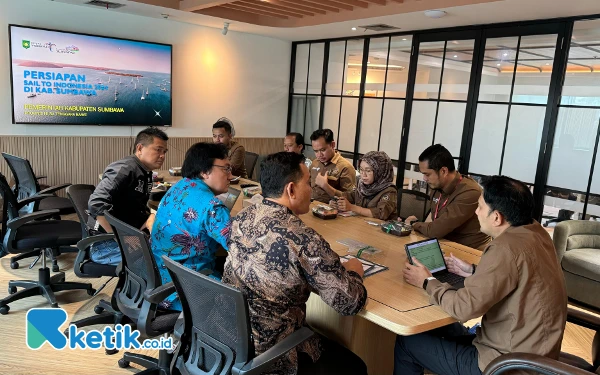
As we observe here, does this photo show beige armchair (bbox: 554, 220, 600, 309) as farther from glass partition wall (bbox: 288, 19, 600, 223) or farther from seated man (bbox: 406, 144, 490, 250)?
seated man (bbox: 406, 144, 490, 250)

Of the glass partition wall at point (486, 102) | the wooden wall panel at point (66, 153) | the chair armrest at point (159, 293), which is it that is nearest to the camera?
the chair armrest at point (159, 293)

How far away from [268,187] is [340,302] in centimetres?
50

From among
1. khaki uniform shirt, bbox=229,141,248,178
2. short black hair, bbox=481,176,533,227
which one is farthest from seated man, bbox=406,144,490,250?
khaki uniform shirt, bbox=229,141,248,178

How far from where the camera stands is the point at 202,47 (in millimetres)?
6012

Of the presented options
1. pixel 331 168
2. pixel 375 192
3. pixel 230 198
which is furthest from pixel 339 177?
pixel 230 198

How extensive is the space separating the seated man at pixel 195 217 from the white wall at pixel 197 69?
377 cm

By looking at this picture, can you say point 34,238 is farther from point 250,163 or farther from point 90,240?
point 250,163

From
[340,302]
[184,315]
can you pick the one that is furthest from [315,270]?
[184,315]

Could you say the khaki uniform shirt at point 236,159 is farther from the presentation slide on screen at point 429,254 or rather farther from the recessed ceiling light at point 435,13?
the presentation slide on screen at point 429,254

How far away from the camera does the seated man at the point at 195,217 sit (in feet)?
6.76

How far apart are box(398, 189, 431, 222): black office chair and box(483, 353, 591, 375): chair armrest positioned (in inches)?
74.3

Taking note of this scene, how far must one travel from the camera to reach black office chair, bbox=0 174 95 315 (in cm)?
298

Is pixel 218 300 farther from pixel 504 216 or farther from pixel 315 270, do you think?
pixel 504 216

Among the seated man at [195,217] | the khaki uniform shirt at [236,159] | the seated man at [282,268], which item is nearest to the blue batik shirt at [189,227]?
the seated man at [195,217]
